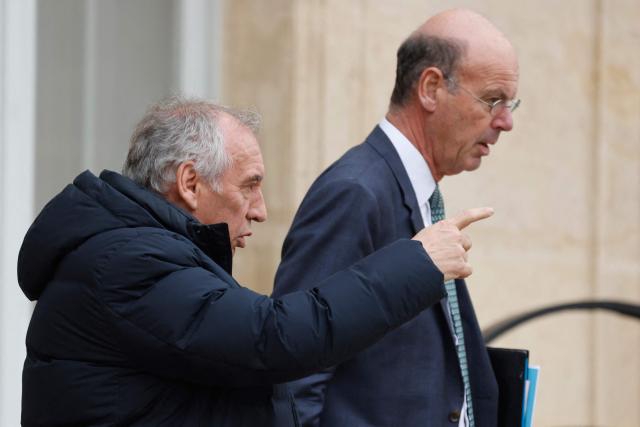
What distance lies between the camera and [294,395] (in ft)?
9.20

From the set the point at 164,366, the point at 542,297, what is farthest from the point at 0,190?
the point at 542,297

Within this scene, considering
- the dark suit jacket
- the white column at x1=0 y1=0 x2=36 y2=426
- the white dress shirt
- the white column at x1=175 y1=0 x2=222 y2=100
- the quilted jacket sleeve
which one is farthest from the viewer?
the white column at x1=175 y1=0 x2=222 y2=100

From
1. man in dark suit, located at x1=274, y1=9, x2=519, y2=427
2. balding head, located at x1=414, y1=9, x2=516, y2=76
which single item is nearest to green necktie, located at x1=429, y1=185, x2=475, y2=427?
man in dark suit, located at x1=274, y1=9, x2=519, y2=427

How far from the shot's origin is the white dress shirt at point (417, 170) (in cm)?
→ 310

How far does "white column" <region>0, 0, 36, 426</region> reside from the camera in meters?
4.40

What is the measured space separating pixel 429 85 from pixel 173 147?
3.28ft

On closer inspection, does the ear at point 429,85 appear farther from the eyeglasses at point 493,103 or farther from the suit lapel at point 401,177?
the suit lapel at point 401,177

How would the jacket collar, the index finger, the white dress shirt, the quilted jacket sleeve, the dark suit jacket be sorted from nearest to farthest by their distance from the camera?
the quilted jacket sleeve → the jacket collar → the index finger → the dark suit jacket → the white dress shirt

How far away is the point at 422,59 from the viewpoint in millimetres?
3242

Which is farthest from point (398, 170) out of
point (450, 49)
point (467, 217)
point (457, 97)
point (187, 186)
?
point (187, 186)

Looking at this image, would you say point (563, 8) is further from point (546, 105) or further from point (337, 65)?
point (337, 65)

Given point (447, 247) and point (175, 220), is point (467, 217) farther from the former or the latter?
point (175, 220)

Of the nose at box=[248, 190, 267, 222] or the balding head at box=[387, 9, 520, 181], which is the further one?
the balding head at box=[387, 9, 520, 181]

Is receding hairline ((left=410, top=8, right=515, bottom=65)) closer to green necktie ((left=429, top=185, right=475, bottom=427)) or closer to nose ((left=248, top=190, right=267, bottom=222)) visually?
green necktie ((left=429, top=185, right=475, bottom=427))
